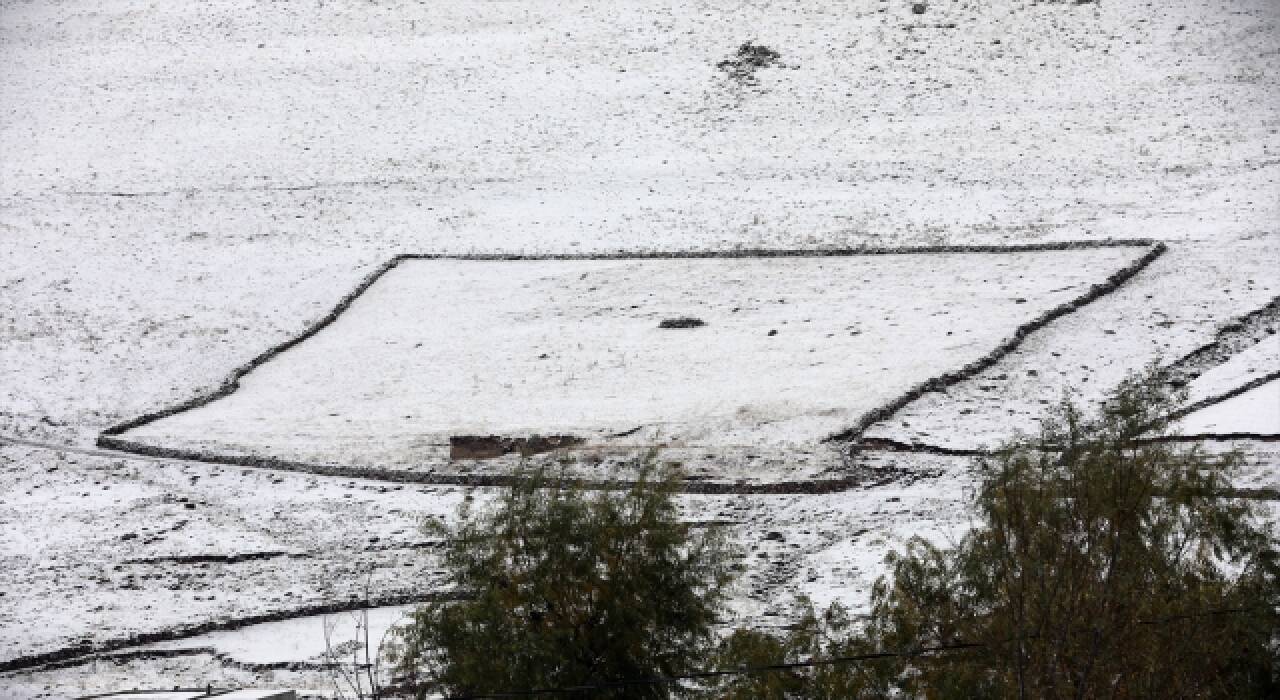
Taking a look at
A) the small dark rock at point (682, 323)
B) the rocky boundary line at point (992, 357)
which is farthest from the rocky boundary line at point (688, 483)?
the small dark rock at point (682, 323)

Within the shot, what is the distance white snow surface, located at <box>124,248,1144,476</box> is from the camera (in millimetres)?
26500

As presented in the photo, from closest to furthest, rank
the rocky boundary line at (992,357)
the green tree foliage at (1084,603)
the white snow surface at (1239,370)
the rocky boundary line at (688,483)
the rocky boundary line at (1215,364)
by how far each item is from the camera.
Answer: the green tree foliage at (1084,603) < the rocky boundary line at (1215,364) < the rocky boundary line at (688,483) < the white snow surface at (1239,370) < the rocky boundary line at (992,357)

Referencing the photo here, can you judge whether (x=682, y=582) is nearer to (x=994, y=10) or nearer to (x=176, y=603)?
(x=176, y=603)

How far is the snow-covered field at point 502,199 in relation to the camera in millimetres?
21906

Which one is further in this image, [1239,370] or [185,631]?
[1239,370]

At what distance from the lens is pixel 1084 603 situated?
1073 centimetres

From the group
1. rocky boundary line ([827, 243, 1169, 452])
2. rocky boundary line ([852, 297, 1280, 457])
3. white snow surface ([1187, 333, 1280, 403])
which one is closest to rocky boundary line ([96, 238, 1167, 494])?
rocky boundary line ([827, 243, 1169, 452])

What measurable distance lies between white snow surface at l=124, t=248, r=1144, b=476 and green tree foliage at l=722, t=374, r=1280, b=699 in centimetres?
1256

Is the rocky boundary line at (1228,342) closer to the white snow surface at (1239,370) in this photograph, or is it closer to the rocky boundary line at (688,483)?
the white snow surface at (1239,370)

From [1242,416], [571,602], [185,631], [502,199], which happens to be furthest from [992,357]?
[502,199]

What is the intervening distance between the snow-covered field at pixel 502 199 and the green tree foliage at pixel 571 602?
6.18 m

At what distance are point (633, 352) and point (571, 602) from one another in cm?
1824

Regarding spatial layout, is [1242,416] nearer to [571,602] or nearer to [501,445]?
[501,445]

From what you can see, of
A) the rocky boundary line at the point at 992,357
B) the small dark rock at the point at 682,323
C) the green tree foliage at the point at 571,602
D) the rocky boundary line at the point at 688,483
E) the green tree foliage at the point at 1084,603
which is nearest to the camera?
the green tree foliage at the point at 1084,603
